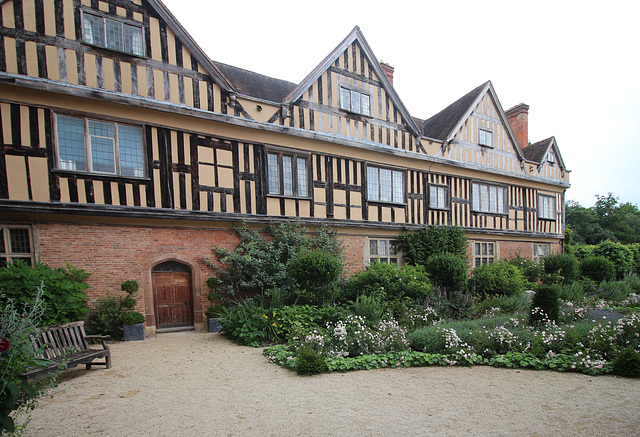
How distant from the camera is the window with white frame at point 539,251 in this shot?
17.9 meters

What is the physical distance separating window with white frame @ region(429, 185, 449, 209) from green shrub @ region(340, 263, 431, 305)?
493 cm

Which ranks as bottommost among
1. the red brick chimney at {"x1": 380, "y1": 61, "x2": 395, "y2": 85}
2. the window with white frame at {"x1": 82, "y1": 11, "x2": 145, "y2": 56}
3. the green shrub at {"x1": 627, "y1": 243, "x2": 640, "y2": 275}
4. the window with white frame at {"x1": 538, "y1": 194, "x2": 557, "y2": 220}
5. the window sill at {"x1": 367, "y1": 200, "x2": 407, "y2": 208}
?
the green shrub at {"x1": 627, "y1": 243, "x2": 640, "y2": 275}

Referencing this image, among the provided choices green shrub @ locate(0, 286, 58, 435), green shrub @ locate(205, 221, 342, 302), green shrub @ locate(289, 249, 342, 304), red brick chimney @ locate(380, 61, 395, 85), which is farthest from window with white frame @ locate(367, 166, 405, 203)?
green shrub @ locate(0, 286, 58, 435)

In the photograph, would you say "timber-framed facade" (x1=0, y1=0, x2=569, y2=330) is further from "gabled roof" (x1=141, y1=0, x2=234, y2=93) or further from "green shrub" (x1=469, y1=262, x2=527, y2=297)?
"green shrub" (x1=469, y1=262, x2=527, y2=297)

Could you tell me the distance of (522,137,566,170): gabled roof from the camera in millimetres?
18281

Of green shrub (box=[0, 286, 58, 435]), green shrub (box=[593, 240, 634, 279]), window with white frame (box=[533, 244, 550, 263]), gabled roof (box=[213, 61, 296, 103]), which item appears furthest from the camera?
window with white frame (box=[533, 244, 550, 263])

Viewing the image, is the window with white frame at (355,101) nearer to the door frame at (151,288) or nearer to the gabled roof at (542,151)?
the door frame at (151,288)

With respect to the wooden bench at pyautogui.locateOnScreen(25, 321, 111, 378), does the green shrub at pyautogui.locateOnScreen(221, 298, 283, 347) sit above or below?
below

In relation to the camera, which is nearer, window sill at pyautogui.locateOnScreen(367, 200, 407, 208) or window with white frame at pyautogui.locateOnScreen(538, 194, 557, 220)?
window sill at pyautogui.locateOnScreen(367, 200, 407, 208)

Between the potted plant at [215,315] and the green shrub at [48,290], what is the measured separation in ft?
8.86

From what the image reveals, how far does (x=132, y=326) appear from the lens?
8.16m

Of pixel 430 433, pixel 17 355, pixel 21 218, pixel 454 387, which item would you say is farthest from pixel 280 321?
pixel 21 218

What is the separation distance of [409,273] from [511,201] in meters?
9.79

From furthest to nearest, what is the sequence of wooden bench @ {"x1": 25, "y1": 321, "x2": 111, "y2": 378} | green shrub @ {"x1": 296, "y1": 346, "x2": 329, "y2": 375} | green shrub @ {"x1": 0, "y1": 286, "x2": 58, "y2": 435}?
green shrub @ {"x1": 296, "y1": 346, "x2": 329, "y2": 375} → wooden bench @ {"x1": 25, "y1": 321, "x2": 111, "y2": 378} → green shrub @ {"x1": 0, "y1": 286, "x2": 58, "y2": 435}
